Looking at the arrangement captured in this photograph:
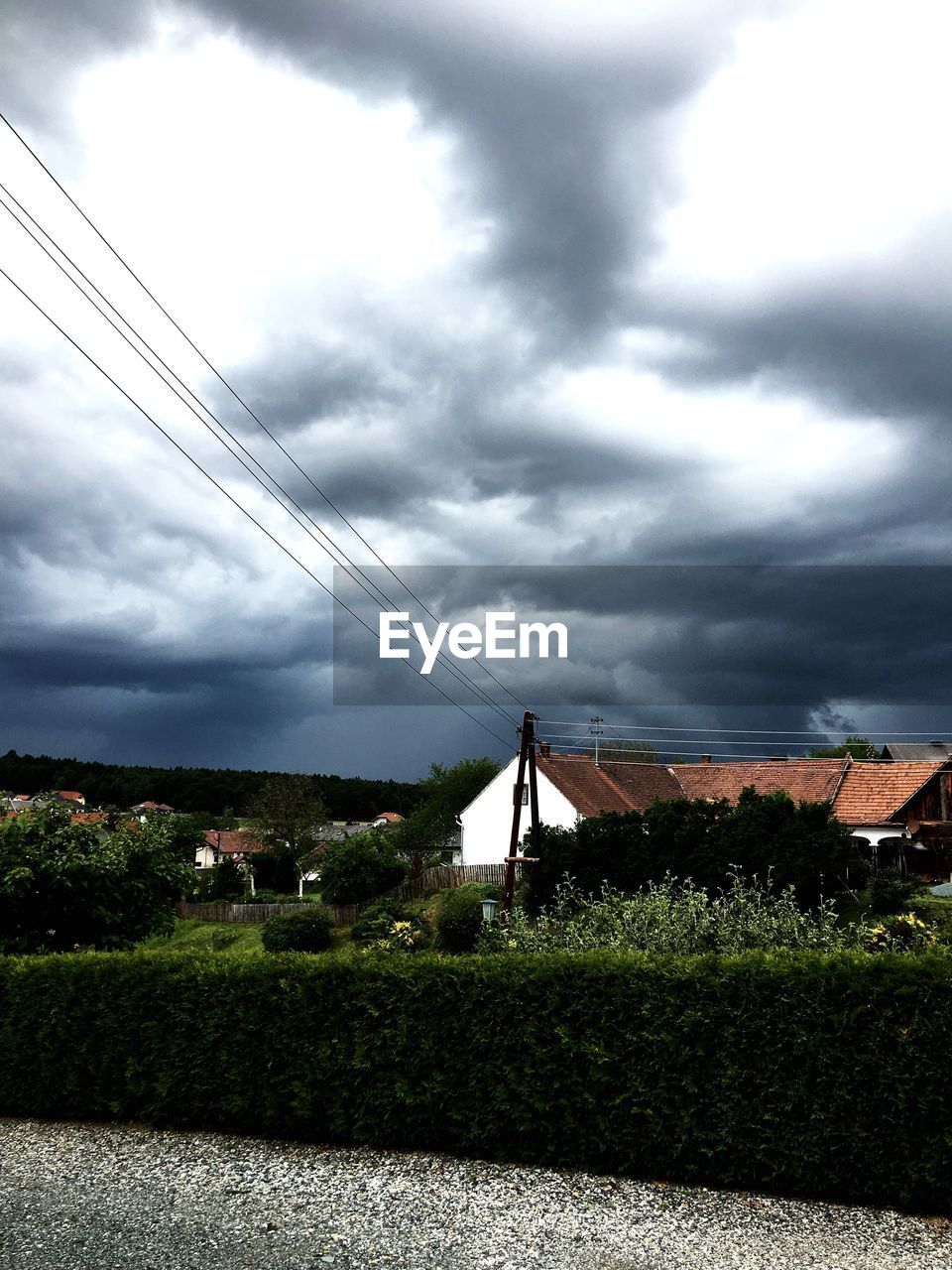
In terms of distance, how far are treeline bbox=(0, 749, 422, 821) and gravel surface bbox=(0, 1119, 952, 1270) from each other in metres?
98.6

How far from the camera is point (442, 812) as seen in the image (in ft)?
229

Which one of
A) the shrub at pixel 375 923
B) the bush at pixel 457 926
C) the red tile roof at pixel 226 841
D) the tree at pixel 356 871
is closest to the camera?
the bush at pixel 457 926

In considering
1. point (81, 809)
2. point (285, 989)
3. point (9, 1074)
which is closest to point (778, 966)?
point (285, 989)

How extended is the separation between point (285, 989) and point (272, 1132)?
1.43 meters

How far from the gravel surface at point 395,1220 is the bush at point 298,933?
24.5 m

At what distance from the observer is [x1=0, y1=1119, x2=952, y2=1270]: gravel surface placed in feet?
21.6

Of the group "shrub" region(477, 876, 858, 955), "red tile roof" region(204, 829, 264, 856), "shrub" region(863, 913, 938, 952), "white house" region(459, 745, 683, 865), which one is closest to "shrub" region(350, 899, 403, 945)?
"white house" region(459, 745, 683, 865)

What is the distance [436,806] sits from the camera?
2753 inches

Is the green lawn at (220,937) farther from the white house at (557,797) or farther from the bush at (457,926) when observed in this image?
the white house at (557,797)

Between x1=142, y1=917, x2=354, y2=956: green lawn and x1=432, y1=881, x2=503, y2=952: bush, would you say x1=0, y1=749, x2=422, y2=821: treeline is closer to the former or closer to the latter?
x1=142, y1=917, x2=354, y2=956: green lawn

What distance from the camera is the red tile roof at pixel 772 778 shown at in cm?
4269

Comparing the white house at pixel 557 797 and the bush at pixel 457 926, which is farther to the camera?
the white house at pixel 557 797

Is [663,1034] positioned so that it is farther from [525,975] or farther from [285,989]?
[285,989]

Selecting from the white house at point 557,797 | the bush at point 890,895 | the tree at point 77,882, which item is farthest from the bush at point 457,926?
the tree at point 77,882
